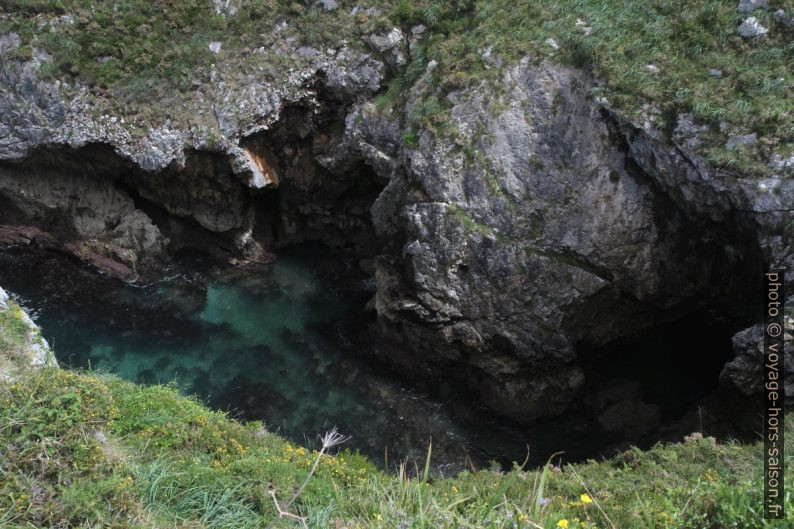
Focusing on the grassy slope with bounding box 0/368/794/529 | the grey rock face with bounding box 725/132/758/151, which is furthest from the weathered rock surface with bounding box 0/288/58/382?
the grey rock face with bounding box 725/132/758/151

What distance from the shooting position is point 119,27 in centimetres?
1934

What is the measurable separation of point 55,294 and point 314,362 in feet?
33.4

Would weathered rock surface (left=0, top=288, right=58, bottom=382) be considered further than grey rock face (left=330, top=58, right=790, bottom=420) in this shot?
No

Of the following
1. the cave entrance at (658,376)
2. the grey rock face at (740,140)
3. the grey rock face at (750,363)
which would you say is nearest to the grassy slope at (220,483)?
the grey rock face at (750,363)

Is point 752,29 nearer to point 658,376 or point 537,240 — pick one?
point 537,240

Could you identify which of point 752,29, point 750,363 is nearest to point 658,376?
point 750,363

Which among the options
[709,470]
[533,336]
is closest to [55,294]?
[533,336]

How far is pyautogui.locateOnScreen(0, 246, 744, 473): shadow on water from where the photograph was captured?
15.7 metres

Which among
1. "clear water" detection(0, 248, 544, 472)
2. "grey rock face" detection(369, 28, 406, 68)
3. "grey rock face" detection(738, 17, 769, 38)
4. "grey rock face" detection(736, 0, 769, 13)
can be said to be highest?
"grey rock face" detection(736, 0, 769, 13)

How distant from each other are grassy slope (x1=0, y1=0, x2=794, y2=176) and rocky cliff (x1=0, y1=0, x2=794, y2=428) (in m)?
0.35

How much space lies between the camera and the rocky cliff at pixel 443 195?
46.7 feet

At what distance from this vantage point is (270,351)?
59.8 feet

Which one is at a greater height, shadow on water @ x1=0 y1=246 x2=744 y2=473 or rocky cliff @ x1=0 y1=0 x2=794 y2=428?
rocky cliff @ x1=0 y1=0 x2=794 y2=428

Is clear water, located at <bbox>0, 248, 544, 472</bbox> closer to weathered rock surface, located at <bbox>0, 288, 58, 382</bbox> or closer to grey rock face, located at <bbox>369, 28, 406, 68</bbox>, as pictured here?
weathered rock surface, located at <bbox>0, 288, 58, 382</bbox>
